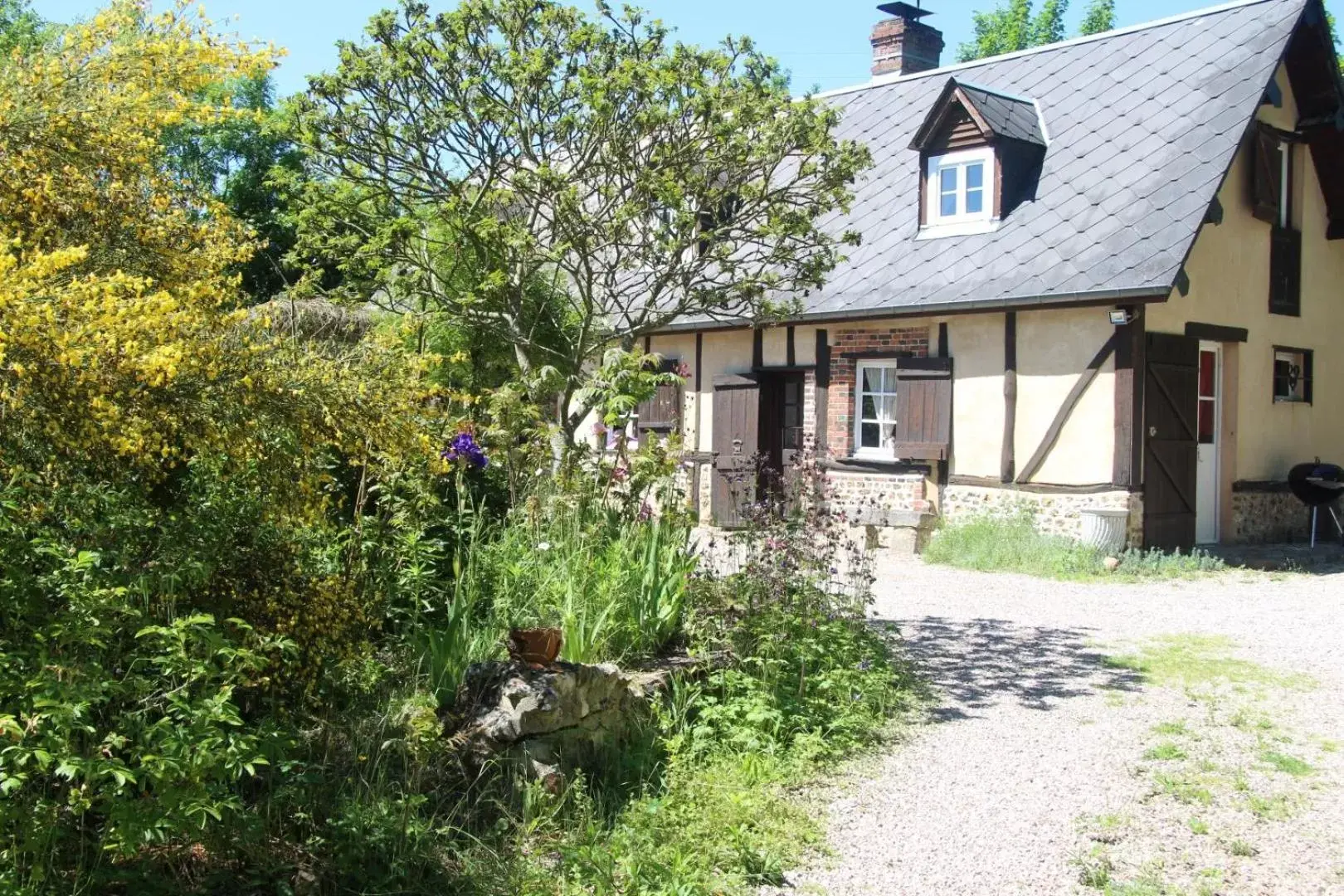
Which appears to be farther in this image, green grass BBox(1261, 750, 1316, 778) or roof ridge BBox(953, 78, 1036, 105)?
roof ridge BBox(953, 78, 1036, 105)

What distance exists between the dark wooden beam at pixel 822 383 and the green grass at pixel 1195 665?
21.6 ft

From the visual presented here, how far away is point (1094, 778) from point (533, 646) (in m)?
2.44

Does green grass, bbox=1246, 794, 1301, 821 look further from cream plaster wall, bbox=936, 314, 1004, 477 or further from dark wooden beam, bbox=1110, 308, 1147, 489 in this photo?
cream plaster wall, bbox=936, 314, 1004, 477

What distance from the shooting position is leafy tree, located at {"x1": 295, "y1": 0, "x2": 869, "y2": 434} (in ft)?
22.5

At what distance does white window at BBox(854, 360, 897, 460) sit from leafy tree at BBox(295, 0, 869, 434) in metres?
6.34

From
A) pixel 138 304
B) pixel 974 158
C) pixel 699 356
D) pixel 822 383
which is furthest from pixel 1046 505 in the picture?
pixel 138 304

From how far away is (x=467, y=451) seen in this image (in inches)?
232

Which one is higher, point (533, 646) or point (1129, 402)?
point (1129, 402)

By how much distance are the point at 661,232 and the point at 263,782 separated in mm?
4389

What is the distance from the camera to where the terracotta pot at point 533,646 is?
474cm

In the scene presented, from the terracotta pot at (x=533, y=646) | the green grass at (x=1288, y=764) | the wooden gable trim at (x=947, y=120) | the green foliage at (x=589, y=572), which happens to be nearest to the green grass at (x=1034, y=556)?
the wooden gable trim at (x=947, y=120)

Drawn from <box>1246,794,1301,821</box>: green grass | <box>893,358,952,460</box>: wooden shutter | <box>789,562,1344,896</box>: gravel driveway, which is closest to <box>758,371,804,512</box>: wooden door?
<box>893,358,952,460</box>: wooden shutter

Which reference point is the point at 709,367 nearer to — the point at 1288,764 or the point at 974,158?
the point at 974,158

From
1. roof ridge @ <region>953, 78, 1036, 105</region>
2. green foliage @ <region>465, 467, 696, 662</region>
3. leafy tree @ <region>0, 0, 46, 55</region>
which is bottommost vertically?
green foliage @ <region>465, 467, 696, 662</region>
